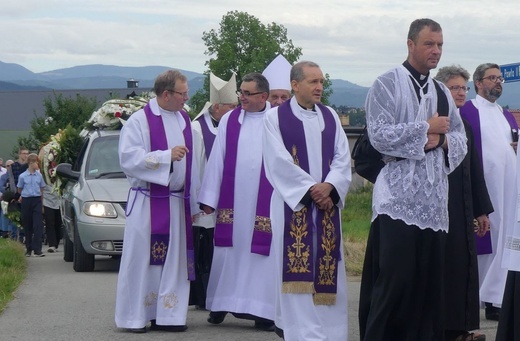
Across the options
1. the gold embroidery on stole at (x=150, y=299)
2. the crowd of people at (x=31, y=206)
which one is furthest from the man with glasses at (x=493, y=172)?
the crowd of people at (x=31, y=206)

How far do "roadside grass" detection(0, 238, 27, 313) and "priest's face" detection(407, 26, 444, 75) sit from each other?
5.14 m

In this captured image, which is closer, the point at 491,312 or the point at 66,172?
the point at 491,312

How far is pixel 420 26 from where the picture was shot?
726 centimetres

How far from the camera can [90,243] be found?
14.4 m

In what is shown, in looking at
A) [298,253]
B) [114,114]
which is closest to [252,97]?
[298,253]

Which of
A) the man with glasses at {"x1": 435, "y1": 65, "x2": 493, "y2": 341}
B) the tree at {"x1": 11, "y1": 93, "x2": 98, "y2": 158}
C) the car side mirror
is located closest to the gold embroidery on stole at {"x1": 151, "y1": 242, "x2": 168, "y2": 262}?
the man with glasses at {"x1": 435, "y1": 65, "x2": 493, "y2": 341}

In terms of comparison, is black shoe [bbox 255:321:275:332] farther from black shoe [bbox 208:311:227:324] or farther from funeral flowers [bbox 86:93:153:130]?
funeral flowers [bbox 86:93:153:130]

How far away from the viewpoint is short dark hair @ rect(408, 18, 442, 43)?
23.7 ft

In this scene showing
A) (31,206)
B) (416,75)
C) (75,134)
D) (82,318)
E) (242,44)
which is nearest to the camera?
(416,75)

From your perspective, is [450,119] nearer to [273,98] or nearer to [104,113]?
[273,98]

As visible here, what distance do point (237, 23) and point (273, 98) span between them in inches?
2635

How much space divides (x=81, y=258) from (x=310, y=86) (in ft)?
24.0

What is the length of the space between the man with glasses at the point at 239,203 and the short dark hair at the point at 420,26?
2.59m

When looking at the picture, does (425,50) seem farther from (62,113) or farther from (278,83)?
(62,113)
